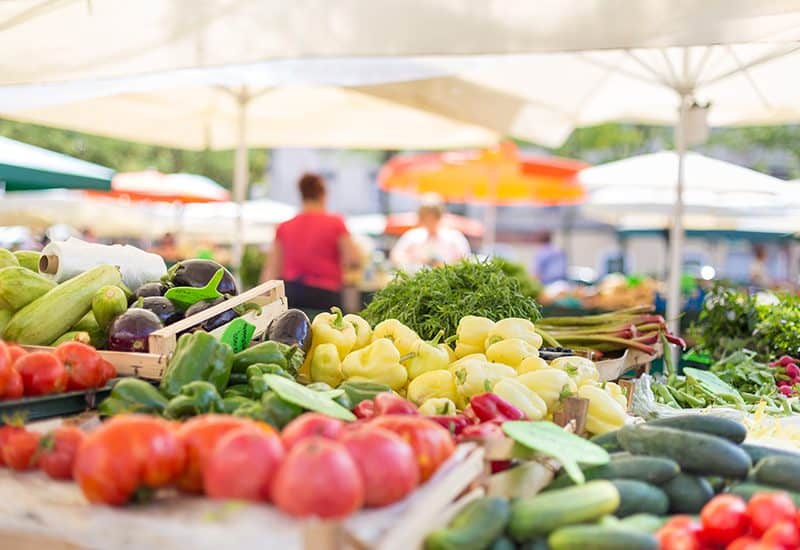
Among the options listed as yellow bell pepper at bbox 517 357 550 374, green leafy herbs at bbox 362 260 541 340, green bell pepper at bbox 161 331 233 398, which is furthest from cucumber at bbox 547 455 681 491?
green leafy herbs at bbox 362 260 541 340

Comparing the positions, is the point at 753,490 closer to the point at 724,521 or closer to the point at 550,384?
the point at 724,521

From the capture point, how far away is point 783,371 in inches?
179

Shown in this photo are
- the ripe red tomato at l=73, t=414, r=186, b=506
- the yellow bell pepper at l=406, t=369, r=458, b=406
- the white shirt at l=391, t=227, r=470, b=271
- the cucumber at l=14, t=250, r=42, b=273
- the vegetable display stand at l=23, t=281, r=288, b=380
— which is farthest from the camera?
the white shirt at l=391, t=227, r=470, b=271

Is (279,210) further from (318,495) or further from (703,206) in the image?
(318,495)

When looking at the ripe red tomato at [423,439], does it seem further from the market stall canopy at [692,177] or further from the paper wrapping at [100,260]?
the market stall canopy at [692,177]

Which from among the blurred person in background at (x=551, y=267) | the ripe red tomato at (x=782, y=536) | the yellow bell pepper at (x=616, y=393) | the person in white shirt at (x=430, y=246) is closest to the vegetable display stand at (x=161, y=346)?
the yellow bell pepper at (x=616, y=393)

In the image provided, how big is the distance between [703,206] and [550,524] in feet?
29.5

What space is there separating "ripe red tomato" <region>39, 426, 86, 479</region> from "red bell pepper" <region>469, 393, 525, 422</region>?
113 centimetres

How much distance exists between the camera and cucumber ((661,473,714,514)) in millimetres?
2232

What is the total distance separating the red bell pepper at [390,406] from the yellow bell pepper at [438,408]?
0.18 m

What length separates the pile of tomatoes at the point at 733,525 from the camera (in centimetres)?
192

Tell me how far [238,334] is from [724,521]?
1633mm

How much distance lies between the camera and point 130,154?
99.2 feet

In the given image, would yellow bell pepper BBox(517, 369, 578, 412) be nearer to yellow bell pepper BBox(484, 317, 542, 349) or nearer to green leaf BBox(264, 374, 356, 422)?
yellow bell pepper BBox(484, 317, 542, 349)
